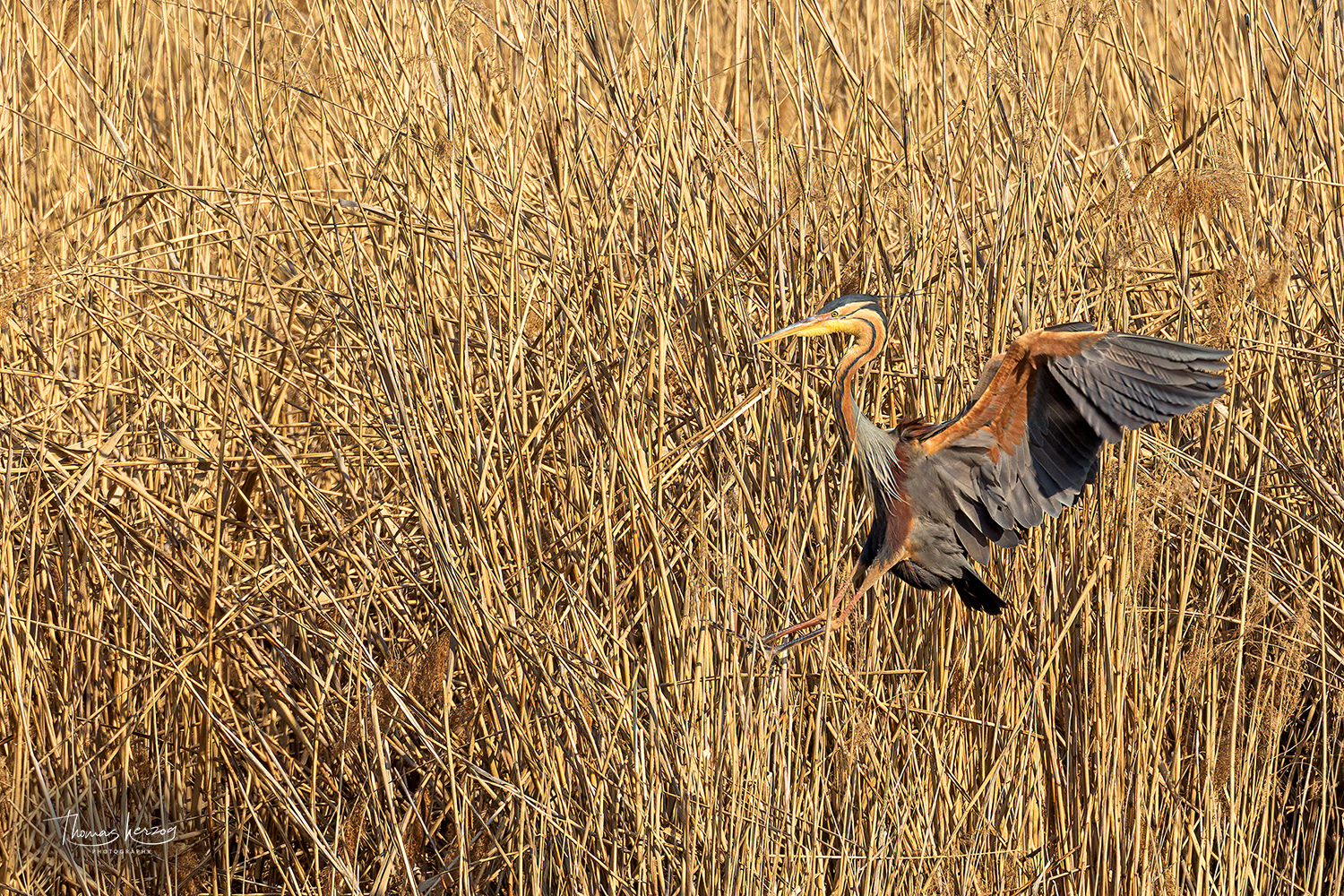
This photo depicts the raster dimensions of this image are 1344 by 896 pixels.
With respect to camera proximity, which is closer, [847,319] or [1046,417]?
[847,319]

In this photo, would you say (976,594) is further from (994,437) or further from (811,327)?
(811,327)

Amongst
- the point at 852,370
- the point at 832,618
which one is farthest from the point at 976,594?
the point at 852,370

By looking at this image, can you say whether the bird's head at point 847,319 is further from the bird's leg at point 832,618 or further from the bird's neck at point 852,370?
the bird's leg at point 832,618

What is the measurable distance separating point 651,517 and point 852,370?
0.34 meters

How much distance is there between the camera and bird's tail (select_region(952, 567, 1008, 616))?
6.07ft

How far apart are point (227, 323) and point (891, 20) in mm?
1764

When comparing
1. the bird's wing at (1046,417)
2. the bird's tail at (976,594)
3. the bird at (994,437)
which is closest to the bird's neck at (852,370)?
the bird at (994,437)

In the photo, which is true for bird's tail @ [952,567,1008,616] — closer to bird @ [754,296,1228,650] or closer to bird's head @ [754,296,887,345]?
bird @ [754,296,1228,650]

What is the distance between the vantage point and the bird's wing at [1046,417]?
176 centimetres

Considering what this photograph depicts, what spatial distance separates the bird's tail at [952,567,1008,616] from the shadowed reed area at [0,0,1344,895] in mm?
96

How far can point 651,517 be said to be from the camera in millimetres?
1850

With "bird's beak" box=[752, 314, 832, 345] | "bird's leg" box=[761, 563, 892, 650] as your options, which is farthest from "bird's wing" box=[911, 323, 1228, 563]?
"bird's beak" box=[752, 314, 832, 345]

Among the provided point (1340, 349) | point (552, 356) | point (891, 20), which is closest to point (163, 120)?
point (552, 356)

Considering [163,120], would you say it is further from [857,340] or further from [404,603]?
[857,340]
